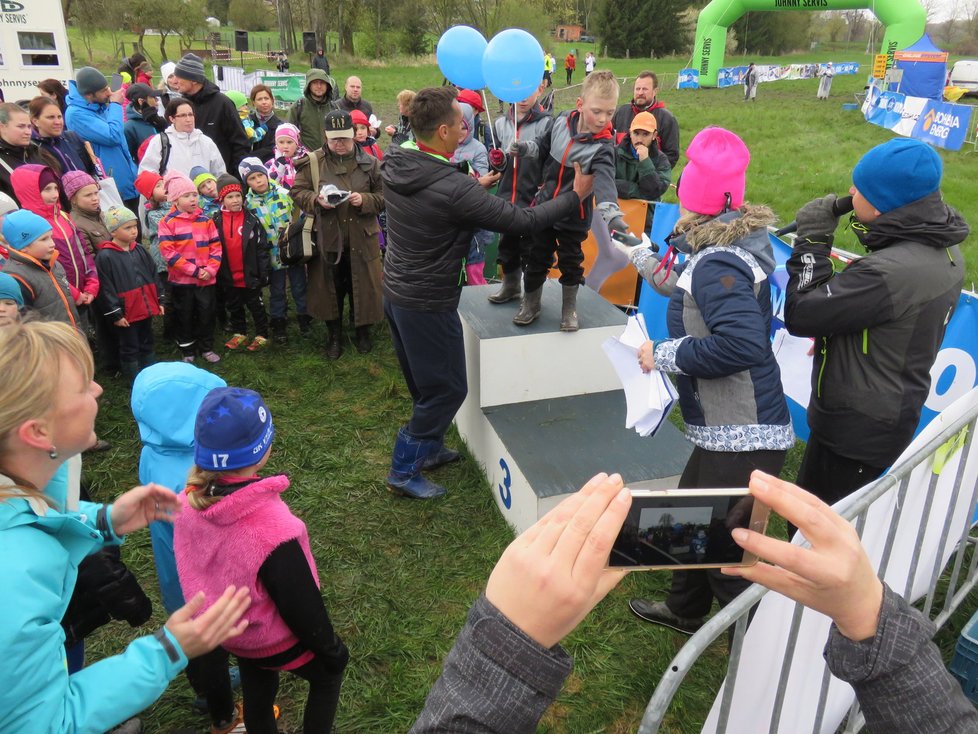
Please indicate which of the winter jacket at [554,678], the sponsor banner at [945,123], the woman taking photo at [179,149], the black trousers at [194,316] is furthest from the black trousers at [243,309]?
the sponsor banner at [945,123]

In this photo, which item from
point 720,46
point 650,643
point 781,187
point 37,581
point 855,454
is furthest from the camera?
point 720,46

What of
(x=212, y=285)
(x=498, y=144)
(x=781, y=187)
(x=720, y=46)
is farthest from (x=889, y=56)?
(x=212, y=285)

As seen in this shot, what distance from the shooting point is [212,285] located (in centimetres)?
522

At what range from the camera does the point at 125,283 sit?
4.70 meters

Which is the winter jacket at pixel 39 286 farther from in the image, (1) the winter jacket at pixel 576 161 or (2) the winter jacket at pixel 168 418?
(1) the winter jacket at pixel 576 161

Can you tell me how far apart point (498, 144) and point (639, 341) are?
3.21 metres

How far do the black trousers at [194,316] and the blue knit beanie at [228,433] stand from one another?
367 cm

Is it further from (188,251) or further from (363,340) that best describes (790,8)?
(188,251)

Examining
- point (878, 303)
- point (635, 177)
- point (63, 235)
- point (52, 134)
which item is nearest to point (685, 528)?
point (878, 303)

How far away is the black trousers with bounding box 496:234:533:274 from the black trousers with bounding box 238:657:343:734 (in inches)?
108

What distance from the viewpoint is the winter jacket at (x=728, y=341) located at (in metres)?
2.21

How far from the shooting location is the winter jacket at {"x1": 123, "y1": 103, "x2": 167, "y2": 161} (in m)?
7.48

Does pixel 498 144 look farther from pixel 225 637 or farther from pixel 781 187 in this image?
pixel 781 187

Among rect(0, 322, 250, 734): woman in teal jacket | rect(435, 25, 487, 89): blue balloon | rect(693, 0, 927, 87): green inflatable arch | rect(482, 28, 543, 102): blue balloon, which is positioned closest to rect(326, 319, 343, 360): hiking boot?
rect(435, 25, 487, 89): blue balloon
